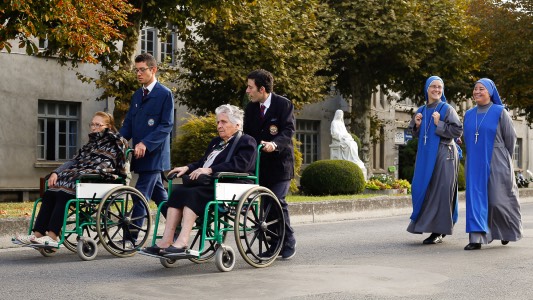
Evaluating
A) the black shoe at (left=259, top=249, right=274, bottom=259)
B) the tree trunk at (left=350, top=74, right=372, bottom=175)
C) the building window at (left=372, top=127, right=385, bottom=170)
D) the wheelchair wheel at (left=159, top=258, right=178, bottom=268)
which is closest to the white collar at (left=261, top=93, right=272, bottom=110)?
the black shoe at (left=259, top=249, right=274, bottom=259)

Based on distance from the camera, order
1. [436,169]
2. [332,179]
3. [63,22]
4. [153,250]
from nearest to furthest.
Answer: [153,250], [436,169], [63,22], [332,179]

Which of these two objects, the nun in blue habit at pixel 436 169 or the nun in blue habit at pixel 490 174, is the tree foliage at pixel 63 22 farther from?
the nun in blue habit at pixel 490 174

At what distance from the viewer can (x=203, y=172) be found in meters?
8.83

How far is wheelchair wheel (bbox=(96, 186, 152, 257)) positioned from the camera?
32.2 feet

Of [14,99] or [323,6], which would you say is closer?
[14,99]

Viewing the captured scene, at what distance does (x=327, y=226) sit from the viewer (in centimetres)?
1609

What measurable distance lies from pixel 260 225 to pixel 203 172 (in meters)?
0.80

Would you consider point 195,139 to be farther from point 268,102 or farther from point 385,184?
point 268,102

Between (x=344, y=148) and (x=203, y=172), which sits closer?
(x=203, y=172)

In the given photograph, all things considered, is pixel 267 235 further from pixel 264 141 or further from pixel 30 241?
pixel 30 241

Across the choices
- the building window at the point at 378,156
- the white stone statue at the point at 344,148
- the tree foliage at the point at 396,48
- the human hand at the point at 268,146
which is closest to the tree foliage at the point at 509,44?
the tree foliage at the point at 396,48


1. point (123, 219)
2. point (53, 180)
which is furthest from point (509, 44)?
point (53, 180)

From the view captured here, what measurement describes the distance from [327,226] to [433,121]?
4.36 metres

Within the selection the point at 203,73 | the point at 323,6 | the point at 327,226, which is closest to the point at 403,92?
the point at 323,6
